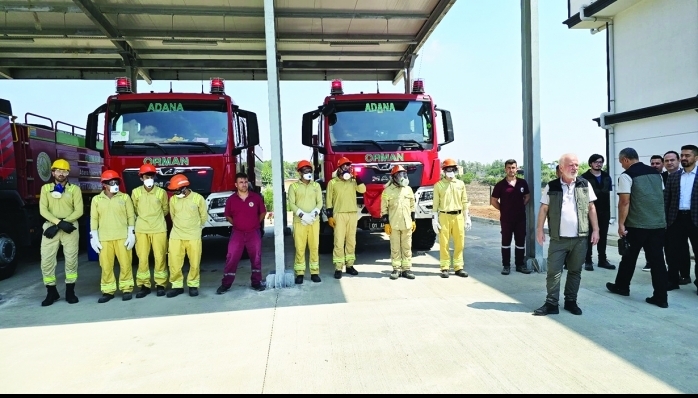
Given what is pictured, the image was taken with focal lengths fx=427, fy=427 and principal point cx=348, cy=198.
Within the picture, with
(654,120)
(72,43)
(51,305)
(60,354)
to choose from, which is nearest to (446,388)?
(60,354)

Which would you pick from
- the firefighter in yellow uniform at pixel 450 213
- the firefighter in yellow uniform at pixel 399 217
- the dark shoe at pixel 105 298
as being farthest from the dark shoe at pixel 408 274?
the dark shoe at pixel 105 298

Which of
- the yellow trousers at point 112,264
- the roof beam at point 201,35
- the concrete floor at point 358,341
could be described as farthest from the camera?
the roof beam at point 201,35

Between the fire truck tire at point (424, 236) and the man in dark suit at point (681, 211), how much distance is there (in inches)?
132

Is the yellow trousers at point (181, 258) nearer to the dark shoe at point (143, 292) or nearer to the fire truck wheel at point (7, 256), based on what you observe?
the dark shoe at point (143, 292)

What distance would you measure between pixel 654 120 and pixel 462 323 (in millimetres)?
7446

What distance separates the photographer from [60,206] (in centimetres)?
518

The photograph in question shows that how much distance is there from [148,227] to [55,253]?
111 centimetres

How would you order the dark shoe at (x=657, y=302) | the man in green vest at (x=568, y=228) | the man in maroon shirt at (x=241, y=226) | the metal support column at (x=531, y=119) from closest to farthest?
the man in green vest at (x=568, y=228), the dark shoe at (x=657, y=302), the man in maroon shirt at (x=241, y=226), the metal support column at (x=531, y=119)

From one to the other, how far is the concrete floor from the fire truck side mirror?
242 centimetres

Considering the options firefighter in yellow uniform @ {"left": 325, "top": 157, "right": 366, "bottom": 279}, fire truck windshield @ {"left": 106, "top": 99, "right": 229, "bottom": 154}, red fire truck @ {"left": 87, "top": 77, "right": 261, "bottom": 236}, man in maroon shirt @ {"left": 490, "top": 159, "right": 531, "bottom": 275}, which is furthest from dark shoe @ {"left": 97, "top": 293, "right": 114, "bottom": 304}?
man in maroon shirt @ {"left": 490, "top": 159, "right": 531, "bottom": 275}

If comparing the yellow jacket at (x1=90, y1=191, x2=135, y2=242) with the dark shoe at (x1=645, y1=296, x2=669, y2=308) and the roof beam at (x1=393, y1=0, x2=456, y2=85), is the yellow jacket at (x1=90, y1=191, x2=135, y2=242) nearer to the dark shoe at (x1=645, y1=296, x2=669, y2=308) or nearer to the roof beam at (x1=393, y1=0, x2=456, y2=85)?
the dark shoe at (x1=645, y1=296, x2=669, y2=308)

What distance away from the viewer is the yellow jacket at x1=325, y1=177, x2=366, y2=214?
6078 mm

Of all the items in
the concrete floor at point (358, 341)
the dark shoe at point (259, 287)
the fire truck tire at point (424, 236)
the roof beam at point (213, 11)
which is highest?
the roof beam at point (213, 11)

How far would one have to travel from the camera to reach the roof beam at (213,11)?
25.3 feet
